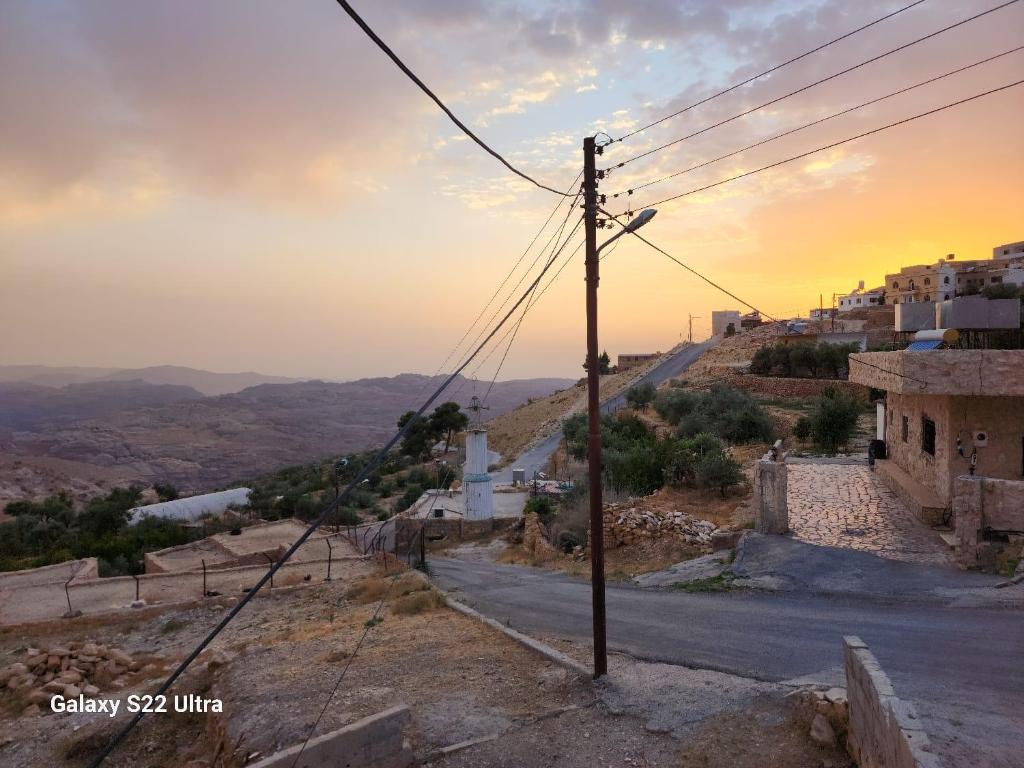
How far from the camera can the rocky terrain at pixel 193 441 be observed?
61.2 meters

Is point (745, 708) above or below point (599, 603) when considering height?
below

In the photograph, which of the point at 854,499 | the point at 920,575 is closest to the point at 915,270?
the point at 854,499

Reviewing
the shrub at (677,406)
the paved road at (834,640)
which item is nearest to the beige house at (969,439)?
→ the paved road at (834,640)

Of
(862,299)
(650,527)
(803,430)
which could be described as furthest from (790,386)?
(862,299)

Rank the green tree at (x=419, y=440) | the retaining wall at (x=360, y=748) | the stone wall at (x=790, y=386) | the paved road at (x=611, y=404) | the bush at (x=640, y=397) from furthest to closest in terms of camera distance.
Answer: the green tree at (x=419, y=440), the bush at (x=640, y=397), the paved road at (x=611, y=404), the stone wall at (x=790, y=386), the retaining wall at (x=360, y=748)

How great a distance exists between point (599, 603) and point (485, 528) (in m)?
16.5

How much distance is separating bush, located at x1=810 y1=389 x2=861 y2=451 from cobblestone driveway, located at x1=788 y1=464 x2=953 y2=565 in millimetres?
5864

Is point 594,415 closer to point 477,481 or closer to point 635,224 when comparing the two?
point 635,224

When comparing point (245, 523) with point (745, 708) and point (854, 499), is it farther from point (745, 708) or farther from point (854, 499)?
point (745, 708)

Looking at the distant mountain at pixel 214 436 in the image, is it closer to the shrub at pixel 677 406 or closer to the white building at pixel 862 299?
the shrub at pixel 677 406

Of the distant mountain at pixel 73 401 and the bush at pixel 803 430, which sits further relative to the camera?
the distant mountain at pixel 73 401

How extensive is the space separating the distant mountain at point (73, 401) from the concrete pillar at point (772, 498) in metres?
104

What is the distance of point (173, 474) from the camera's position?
6525 centimetres

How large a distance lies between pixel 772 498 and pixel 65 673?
1421 centimetres
